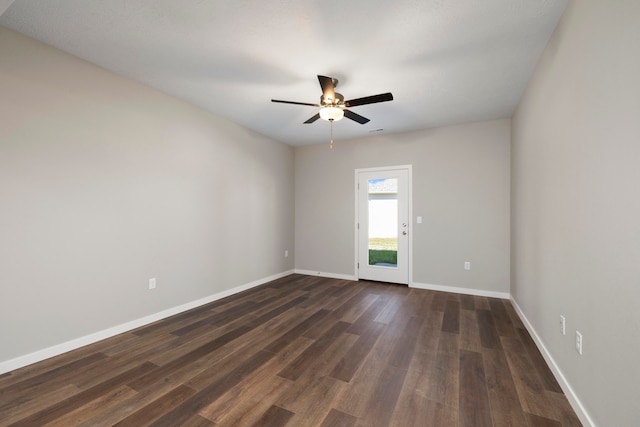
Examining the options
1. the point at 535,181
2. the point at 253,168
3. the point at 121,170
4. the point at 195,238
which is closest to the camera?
the point at 535,181

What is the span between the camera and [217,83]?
298cm

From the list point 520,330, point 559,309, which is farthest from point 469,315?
point 559,309

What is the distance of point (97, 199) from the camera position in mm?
2645

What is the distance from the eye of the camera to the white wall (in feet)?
3.88

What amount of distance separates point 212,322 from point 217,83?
273 centimetres

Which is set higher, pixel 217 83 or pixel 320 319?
pixel 217 83

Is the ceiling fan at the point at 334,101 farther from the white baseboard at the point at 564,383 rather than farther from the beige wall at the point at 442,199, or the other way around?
the white baseboard at the point at 564,383

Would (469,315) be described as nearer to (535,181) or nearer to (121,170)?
(535,181)

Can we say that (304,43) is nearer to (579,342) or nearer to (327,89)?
(327,89)

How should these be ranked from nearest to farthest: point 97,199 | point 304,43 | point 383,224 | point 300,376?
1. point 300,376
2. point 304,43
3. point 97,199
4. point 383,224

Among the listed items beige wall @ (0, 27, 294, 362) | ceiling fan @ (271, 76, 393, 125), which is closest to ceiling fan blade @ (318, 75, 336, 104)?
ceiling fan @ (271, 76, 393, 125)

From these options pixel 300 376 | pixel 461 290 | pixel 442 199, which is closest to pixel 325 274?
pixel 461 290

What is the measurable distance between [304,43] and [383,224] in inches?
133

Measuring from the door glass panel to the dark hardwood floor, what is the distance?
1.60 metres
